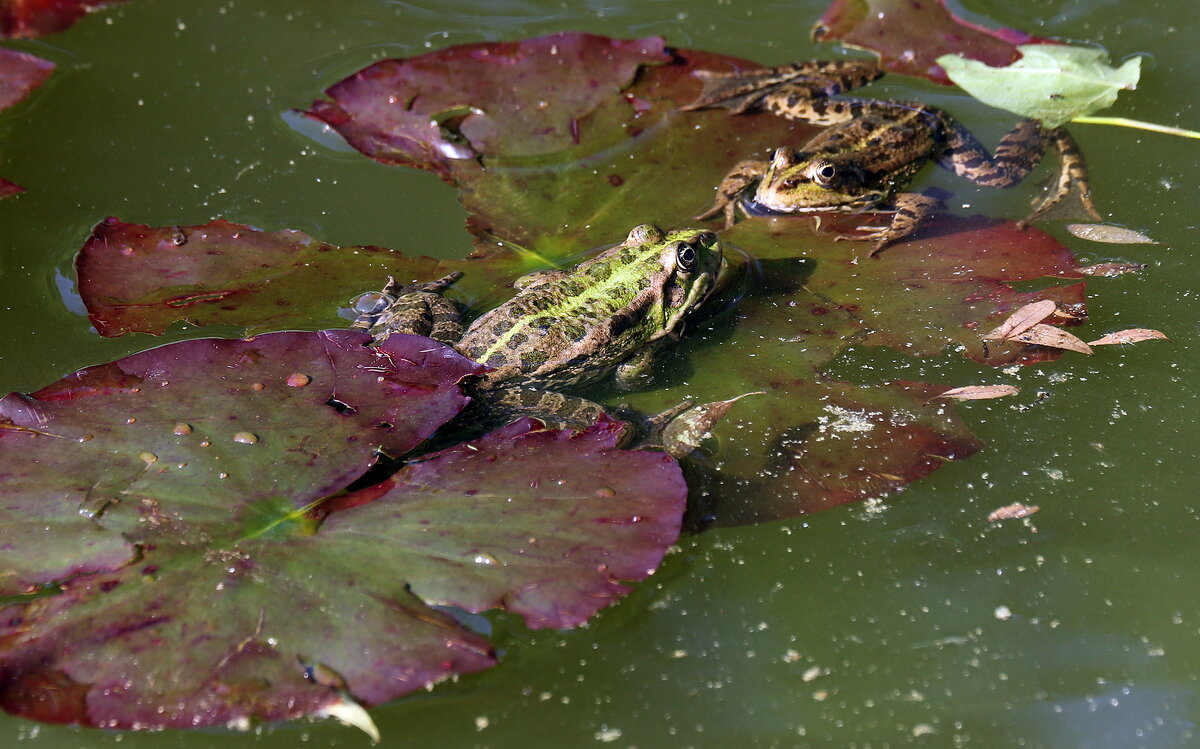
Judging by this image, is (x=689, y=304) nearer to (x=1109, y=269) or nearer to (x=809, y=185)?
(x=809, y=185)

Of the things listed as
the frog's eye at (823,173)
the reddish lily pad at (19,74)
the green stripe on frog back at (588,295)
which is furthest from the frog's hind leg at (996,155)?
the reddish lily pad at (19,74)

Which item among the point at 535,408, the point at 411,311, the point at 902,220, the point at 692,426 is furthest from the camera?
the point at 902,220

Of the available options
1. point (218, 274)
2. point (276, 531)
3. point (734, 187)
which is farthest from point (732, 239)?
point (276, 531)

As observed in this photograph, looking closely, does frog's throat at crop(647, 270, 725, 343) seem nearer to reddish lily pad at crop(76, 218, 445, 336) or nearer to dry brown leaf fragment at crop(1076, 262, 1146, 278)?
reddish lily pad at crop(76, 218, 445, 336)

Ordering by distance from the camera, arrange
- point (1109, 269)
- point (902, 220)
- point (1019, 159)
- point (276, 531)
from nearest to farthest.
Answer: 1. point (276, 531)
2. point (1109, 269)
3. point (902, 220)
4. point (1019, 159)

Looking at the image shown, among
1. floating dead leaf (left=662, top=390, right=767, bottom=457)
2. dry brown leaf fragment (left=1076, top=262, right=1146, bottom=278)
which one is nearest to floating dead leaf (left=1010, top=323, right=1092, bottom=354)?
dry brown leaf fragment (left=1076, top=262, right=1146, bottom=278)

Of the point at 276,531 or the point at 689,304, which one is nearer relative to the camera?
the point at 276,531

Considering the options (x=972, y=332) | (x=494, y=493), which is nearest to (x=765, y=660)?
(x=494, y=493)
